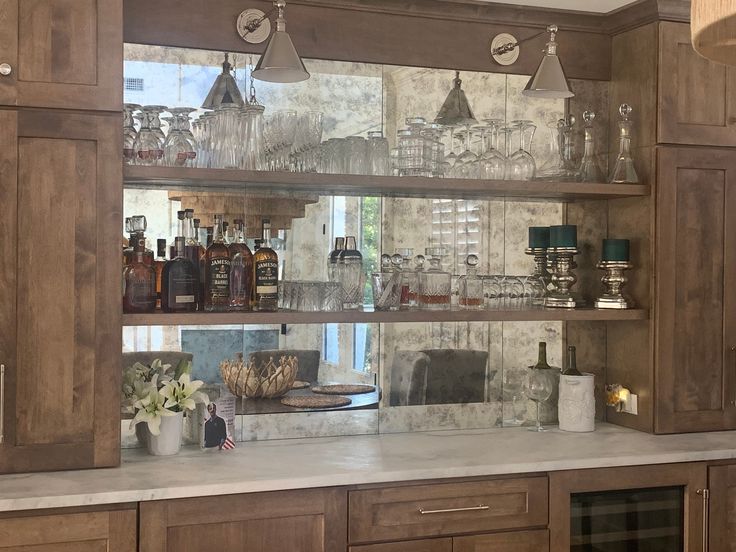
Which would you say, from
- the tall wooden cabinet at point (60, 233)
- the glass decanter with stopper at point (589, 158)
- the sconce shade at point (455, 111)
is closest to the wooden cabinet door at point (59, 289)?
the tall wooden cabinet at point (60, 233)

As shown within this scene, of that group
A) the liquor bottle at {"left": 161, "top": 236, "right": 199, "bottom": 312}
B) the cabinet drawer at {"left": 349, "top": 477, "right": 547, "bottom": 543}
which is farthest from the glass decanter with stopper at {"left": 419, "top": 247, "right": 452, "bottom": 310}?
the liquor bottle at {"left": 161, "top": 236, "right": 199, "bottom": 312}

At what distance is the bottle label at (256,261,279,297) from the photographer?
301 cm

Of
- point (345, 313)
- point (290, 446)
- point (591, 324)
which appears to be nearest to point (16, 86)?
point (345, 313)

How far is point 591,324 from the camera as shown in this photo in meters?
3.60

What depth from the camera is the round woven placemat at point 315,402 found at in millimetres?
3207

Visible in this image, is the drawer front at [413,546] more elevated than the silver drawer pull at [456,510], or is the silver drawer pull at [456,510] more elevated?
the silver drawer pull at [456,510]

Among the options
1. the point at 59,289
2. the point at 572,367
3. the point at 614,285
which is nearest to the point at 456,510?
the point at 572,367

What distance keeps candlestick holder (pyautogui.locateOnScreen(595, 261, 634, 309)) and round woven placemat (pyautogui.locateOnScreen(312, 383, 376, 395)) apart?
933mm

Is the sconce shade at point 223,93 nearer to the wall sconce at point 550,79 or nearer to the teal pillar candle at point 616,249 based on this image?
the wall sconce at point 550,79

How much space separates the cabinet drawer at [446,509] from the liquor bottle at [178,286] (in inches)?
32.0

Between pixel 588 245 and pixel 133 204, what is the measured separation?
1.77m

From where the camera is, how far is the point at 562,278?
343 cm

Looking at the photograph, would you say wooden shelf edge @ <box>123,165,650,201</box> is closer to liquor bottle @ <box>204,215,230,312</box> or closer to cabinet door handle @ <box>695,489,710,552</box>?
liquor bottle @ <box>204,215,230,312</box>

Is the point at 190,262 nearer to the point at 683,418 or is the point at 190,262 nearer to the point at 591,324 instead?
the point at 591,324
